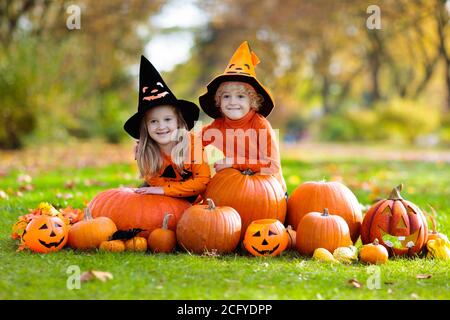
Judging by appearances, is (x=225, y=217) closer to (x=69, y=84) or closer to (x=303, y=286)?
(x=303, y=286)

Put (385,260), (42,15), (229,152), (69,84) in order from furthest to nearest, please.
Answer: (42,15)
(69,84)
(229,152)
(385,260)

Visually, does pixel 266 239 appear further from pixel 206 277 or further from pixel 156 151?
pixel 156 151

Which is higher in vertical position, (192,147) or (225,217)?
(192,147)

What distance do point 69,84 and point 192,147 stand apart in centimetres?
1289

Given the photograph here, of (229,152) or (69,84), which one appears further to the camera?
(69,84)

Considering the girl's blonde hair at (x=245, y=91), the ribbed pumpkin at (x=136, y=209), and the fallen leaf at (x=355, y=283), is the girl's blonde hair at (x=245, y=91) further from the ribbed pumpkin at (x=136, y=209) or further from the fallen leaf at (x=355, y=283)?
the fallen leaf at (x=355, y=283)

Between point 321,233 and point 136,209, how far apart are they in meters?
1.40

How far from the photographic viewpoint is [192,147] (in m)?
5.00

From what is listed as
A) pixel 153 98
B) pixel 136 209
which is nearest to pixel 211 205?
pixel 136 209

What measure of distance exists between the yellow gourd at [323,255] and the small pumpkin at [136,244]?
122 cm

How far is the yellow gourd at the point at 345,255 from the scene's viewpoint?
14.1 ft

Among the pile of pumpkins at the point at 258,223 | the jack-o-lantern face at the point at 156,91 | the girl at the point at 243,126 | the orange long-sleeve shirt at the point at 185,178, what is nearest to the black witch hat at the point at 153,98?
the jack-o-lantern face at the point at 156,91

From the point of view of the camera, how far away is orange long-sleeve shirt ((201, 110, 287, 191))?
5.07 m
